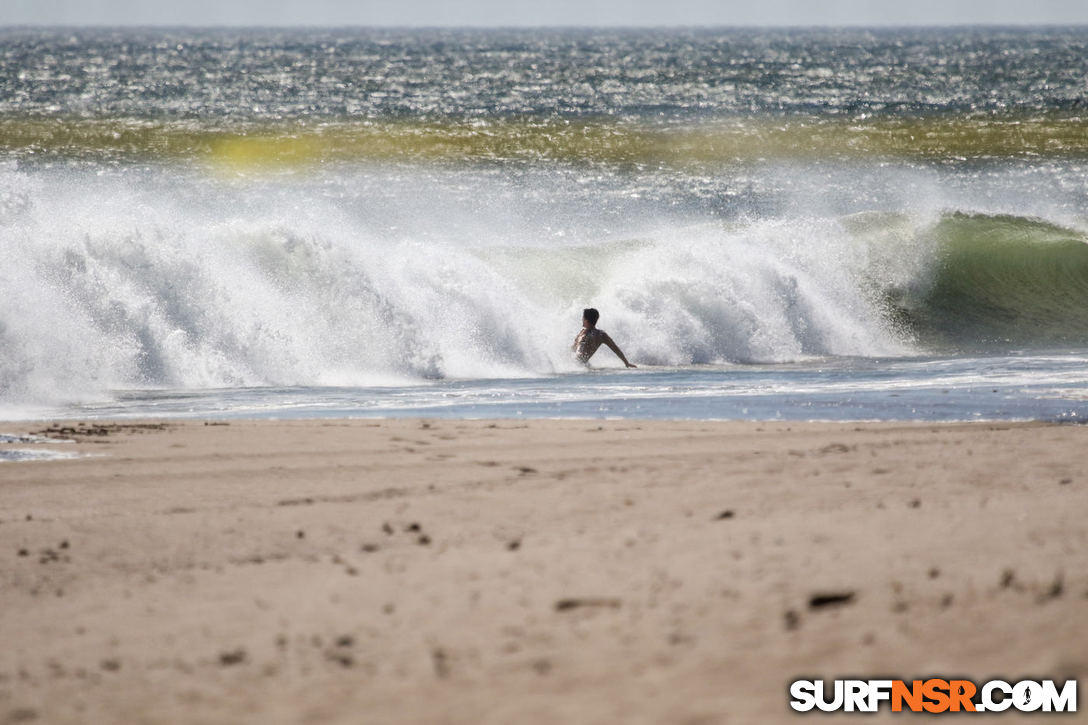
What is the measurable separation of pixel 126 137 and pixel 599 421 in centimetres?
3544

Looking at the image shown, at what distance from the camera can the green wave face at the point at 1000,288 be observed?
15.6m

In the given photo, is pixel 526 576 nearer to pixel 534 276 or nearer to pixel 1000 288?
pixel 534 276

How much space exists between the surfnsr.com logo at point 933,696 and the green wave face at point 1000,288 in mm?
11774

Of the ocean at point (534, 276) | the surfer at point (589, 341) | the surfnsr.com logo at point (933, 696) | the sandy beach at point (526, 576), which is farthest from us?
the surfer at point (589, 341)

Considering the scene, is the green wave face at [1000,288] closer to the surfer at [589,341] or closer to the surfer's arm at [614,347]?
the surfer's arm at [614,347]

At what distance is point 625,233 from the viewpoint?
24578 mm

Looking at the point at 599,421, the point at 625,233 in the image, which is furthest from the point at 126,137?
the point at 599,421

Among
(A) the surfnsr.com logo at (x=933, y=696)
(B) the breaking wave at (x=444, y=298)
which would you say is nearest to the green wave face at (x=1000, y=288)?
(B) the breaking wave at (x=444, y=298)

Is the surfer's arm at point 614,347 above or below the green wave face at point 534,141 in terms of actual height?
below

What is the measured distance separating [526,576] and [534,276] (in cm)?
1250

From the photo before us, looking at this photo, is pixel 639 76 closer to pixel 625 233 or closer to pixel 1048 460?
pixel 625 233

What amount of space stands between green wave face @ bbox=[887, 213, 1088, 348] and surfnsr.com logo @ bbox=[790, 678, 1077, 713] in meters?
11.8

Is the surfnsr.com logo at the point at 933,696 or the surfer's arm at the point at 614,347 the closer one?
the surfnsr.com logo at the point at 933,696

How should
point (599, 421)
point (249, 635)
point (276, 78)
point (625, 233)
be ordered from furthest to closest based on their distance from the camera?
point (276, 78) → point (625, 233) → point (599, 421) → point (249, 635)
